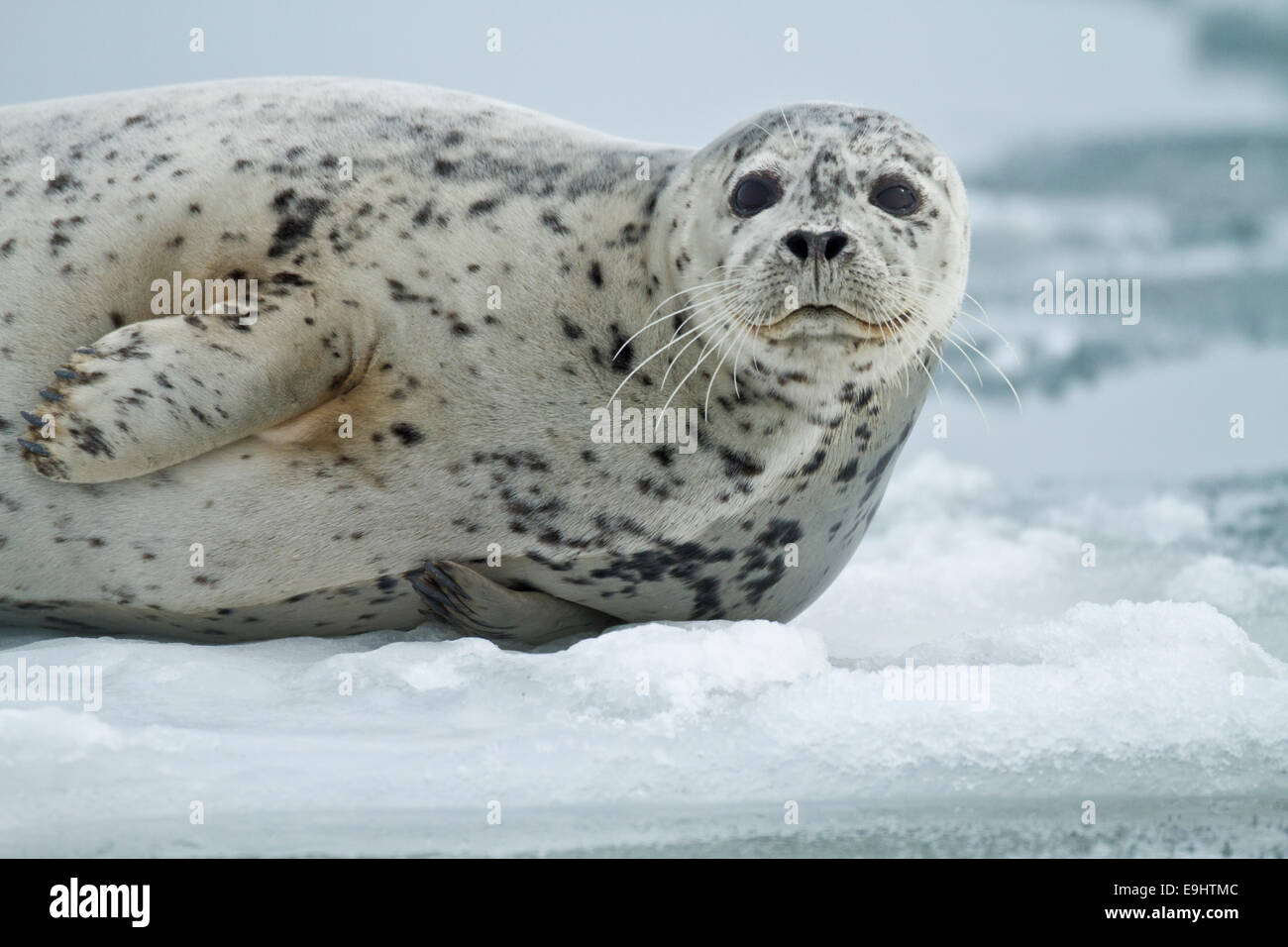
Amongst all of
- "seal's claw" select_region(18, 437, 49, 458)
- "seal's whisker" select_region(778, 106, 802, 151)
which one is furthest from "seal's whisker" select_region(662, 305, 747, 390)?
"seal's claw" select_region(18, 437, 49, 458)

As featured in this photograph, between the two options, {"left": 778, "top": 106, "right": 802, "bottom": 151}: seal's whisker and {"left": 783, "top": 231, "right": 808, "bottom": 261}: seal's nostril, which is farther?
{"left": 778, "top": 106, "right": 802, "bottom": 151}: seal's whisker

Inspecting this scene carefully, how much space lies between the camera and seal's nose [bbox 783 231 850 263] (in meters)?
2.52

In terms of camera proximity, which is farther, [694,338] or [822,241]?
[694,338]

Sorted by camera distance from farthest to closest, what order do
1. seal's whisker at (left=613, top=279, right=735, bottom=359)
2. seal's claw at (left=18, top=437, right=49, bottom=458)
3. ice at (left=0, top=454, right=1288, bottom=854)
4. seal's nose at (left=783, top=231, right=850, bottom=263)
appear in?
seal's claw at (left=18, top=437, right=49, bottom=458) → seal's whisker at (left=613, top=279, right=735, bottom=359) → seal's nose at (left=783, top=231, right=850, bottom=263) → ice at (left=0, top=454, right=1288, bottom=854)

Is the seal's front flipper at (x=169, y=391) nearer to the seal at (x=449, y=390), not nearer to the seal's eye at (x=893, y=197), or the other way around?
the seal at (x=449, y=390)

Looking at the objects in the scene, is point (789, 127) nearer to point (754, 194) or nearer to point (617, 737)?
point (754, 194)

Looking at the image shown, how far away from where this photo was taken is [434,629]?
3.00 meters

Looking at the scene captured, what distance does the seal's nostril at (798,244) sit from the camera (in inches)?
99.5

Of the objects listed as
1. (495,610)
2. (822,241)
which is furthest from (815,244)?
(495,610)

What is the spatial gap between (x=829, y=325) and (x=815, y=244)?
0.52 ft

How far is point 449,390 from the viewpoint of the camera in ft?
9.57

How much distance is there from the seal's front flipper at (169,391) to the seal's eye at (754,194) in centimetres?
85

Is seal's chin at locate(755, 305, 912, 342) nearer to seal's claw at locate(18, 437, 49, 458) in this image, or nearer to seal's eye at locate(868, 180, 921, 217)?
seal's eye at locate(868, 180, 921, 217)

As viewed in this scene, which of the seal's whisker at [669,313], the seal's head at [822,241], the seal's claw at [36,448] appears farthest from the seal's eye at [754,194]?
the seal's claw at [36,448]
